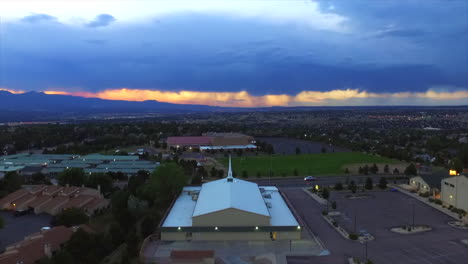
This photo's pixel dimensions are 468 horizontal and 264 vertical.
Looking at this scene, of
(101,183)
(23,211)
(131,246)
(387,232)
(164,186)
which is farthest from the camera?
(101,183)

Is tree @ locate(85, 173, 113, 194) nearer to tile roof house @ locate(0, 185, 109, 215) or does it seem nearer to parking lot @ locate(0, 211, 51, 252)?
tile roof house @ locate(0, 185, 109, 215)

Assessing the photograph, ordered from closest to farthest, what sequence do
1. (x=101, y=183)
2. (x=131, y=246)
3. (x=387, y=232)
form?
(x=131, y=246)
(x=387, y=232)
(x=101, y=183)

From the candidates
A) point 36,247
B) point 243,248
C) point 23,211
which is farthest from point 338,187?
point 23,211

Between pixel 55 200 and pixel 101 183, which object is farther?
pixel 101 183

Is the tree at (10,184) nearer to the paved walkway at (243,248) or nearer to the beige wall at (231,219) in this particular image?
the paved walkway at (243,248)

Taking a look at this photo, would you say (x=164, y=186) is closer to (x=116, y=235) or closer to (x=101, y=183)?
(x=116, y=235)

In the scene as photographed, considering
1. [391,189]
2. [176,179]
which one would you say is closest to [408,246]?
[391,189]
